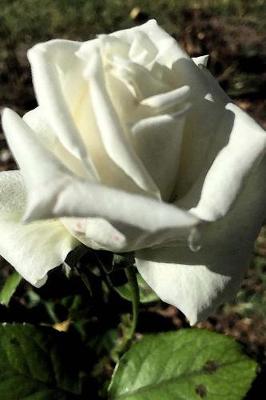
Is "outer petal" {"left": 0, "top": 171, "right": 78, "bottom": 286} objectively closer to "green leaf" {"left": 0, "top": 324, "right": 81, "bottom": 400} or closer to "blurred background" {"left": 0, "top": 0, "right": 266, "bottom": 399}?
"green leaf" {"left": 0, "top": 324, "right": 81, "bottom": 400}

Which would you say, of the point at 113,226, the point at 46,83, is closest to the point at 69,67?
the point at 46,83

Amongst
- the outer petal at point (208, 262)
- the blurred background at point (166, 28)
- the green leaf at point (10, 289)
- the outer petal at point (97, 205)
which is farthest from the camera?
the blurred background at point (166, 28)

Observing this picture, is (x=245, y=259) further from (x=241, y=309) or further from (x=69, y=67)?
(x=241, y=309)

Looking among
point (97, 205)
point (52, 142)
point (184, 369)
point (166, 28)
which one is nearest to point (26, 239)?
point (52, 142)

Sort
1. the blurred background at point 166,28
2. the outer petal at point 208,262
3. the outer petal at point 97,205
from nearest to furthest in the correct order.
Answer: the outer petal at point 97,205 < the outer petal at point 208,262 < the blurred background at point 166,28

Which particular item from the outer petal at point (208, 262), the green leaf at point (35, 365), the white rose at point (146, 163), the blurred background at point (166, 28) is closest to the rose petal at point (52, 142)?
the white rose at point (146, 163)

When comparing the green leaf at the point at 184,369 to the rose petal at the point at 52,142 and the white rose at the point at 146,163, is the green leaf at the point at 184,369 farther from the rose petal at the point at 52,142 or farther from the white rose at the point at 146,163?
the rose petal at the point at 52,142
